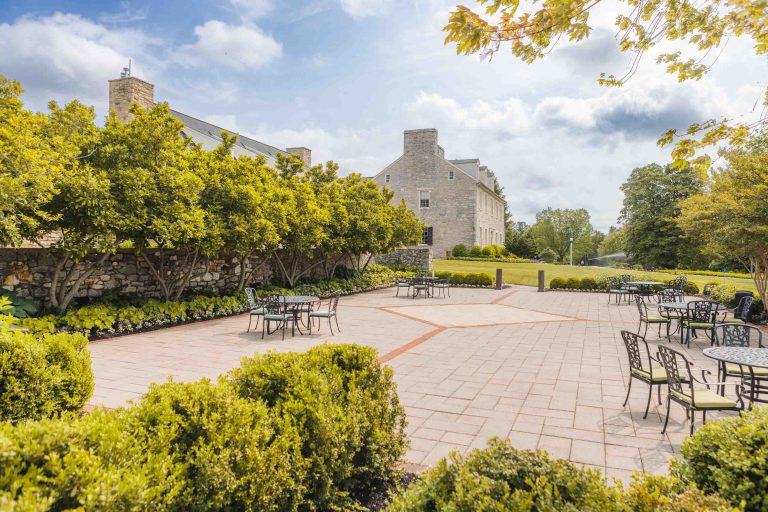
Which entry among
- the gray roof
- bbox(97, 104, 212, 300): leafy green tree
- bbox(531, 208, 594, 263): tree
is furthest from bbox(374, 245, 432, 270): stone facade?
bbox(531, 208, 594, 263): tree

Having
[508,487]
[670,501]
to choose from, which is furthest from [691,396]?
[508,487]

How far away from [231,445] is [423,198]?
37497 millimetres

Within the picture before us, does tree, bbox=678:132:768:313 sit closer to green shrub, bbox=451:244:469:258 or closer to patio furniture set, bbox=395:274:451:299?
patio furniture set, bbox=395:274:451:299

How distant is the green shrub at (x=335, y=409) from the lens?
2545mm

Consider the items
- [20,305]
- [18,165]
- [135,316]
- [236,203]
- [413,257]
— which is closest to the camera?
[18,165]

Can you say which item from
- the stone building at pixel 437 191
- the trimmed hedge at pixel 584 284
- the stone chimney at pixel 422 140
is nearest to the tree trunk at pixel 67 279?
the trimmed hedge at pixel 584 284

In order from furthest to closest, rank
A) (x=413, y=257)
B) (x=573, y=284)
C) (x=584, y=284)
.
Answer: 1. (x=413, y=257)
2. (x=573, y=284)
3. (x=584, y=284)

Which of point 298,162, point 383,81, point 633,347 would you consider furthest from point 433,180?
point 633,347

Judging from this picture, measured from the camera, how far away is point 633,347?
4875 mm

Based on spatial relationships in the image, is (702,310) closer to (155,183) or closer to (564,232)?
(155,183)

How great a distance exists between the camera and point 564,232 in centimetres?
6284

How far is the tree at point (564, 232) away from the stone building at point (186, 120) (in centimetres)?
4010

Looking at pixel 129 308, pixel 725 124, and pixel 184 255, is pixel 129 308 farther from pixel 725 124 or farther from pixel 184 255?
pixel 725 124

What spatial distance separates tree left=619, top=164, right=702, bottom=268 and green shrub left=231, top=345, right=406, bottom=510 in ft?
136
